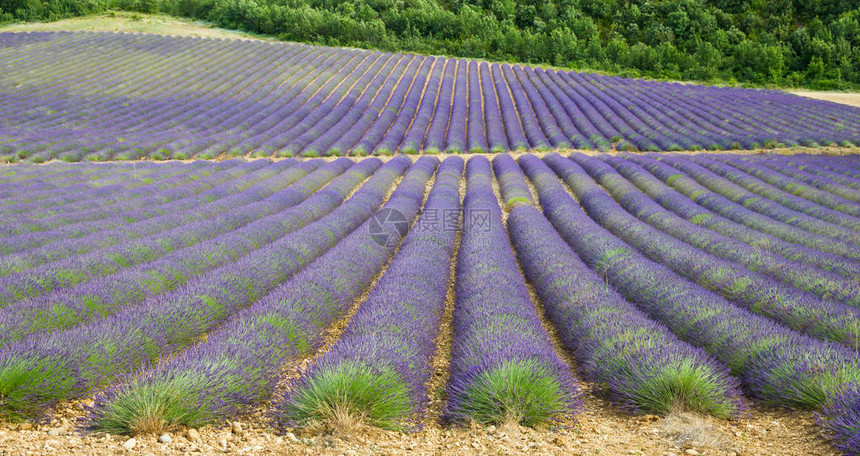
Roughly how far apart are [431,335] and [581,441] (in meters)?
2.11

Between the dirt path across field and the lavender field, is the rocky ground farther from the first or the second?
the dirt path across field

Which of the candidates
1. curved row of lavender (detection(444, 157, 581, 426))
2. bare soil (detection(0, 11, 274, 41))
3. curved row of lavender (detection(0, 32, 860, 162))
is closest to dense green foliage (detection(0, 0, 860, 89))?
bare soil (detection(0, 11, 274, 41))

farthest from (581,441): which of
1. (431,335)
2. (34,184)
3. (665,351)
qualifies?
(34,184)

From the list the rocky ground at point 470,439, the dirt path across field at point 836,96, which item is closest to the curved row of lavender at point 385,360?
the rocky ground at point 470,439

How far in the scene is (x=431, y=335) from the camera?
5180 mm

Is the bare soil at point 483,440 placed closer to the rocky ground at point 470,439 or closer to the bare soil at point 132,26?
the rocky ground at point 470,439

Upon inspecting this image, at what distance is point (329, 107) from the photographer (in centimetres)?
2856

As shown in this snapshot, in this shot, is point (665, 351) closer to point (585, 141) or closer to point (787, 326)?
point (787, 326)

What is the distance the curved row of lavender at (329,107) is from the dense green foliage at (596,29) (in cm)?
832

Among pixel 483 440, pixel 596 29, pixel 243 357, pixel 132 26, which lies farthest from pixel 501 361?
pixel 132 26

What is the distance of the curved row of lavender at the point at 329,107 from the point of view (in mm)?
21203

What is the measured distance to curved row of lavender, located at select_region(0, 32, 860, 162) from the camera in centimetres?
2120

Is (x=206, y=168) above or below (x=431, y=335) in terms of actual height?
below

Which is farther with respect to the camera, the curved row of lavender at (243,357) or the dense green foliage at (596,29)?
the dense green foliage at (596,29)
